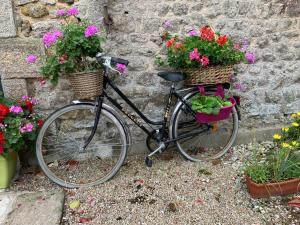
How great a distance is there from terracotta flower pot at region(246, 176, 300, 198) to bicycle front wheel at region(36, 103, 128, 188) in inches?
51.0

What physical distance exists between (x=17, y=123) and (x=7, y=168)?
0.53 meters

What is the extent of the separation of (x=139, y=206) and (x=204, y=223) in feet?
2.01

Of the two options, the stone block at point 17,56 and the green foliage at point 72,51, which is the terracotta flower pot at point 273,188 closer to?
the green foliage at point 72,51

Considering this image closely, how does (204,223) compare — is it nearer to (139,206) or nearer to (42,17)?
(139,206)

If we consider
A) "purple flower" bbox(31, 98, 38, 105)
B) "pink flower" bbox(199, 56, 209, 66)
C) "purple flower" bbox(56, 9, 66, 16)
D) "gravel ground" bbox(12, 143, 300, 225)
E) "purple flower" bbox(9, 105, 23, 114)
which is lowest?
"gravel ground" bbox(12, 143, 300, 225)

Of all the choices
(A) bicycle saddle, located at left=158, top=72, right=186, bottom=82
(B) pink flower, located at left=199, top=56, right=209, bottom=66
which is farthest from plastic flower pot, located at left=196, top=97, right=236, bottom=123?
(B) pink flower, located at left=199, top=56, right=209, bottom=66

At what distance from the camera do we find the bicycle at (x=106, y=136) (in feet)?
10.9

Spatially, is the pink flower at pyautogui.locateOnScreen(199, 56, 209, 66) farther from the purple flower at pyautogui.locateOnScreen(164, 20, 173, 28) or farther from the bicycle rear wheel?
the purple flower at pyautogui.locateOnScreen(164, 20, 173, 28)

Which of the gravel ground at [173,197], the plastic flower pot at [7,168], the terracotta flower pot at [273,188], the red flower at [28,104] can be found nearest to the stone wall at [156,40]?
the red flower at [28,104]

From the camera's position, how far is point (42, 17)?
10.7 ft

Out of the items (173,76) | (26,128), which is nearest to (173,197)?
(173,76)

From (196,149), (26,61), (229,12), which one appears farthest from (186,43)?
(26,61)

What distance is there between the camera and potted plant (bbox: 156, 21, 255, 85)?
3.19 m

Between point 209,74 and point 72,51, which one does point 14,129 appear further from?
point 209,74
